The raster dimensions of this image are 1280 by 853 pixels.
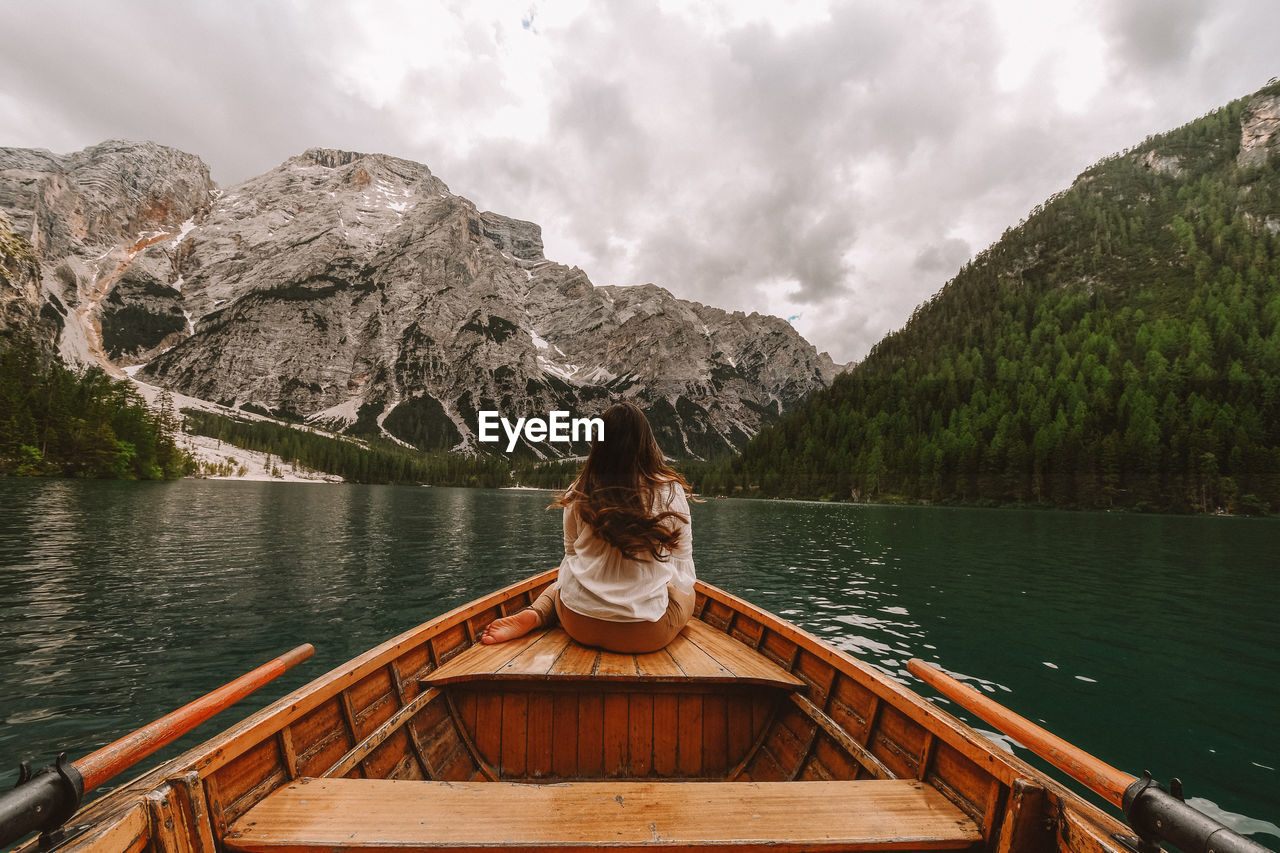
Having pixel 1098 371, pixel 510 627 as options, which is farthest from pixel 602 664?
pixel 1098 371

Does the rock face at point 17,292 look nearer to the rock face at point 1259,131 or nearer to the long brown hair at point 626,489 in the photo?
the long brown hair at point 626,489

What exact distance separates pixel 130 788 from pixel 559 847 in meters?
2.37

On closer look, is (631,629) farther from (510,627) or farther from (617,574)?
(510,627)

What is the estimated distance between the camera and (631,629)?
5.98 m

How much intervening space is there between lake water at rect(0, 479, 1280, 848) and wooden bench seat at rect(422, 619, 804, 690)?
24.5 feet

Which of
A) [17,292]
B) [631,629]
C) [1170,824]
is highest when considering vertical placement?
[17,292]

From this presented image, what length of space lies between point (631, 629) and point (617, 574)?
2.38 ft

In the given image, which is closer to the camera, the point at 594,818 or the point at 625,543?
the point at 594,818

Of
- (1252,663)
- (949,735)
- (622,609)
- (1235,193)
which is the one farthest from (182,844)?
(1235,193)

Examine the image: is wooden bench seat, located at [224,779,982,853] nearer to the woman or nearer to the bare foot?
the woman

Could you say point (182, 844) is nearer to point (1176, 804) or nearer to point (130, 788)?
point (130, 788)

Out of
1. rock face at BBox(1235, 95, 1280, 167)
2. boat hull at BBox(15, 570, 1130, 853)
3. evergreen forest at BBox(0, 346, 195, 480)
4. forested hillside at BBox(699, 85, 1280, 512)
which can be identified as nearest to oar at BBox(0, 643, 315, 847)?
boat hull at BBox(15, 570, 1130, 853)

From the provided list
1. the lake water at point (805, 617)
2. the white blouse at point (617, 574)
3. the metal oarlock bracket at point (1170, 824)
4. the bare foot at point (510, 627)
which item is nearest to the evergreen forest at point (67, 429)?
the lake water at point (805, 617)

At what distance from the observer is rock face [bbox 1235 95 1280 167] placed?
174125 millimetres
